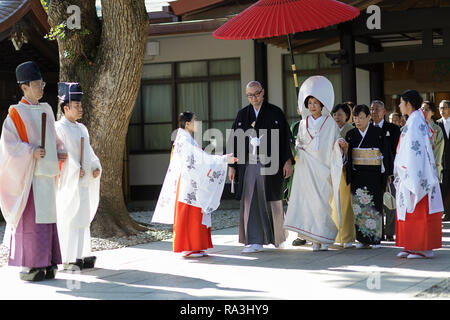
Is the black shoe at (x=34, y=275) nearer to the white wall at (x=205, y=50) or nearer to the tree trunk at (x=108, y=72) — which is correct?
the tree trunk at (x=108, y=72)

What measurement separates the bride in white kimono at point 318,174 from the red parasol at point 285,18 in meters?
0.65

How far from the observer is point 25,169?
6617 millimetres

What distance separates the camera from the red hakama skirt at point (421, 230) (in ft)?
23.7

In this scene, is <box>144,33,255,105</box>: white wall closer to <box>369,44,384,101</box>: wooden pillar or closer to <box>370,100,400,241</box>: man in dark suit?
<box>369,44,384,101</box>: wooden pillar

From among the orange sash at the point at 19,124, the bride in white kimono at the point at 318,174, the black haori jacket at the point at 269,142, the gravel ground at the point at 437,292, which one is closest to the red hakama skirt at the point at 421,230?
the bride in white kimono at the point at 318,174

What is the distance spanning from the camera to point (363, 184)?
832 centimetres

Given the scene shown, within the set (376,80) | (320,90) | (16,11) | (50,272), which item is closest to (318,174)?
(320,90)

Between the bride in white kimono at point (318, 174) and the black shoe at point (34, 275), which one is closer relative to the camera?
the black shoe at point (34, 275)

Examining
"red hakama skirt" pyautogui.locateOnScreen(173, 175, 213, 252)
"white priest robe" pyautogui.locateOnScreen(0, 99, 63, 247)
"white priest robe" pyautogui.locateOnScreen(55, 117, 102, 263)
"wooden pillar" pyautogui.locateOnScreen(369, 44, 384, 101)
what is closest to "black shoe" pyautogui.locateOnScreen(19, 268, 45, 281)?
"white priest robe" pyautogui.locateOnScreen(0, 99, 63, 247)

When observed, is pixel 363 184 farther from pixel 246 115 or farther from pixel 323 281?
pixel 323 281

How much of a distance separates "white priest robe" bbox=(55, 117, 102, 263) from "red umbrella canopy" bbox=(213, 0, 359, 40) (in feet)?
7.05

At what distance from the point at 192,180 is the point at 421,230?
2.50 metres

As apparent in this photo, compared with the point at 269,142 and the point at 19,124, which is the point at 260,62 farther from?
the point at 19,124

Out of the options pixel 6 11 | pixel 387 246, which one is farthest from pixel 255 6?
pixel 6 11
